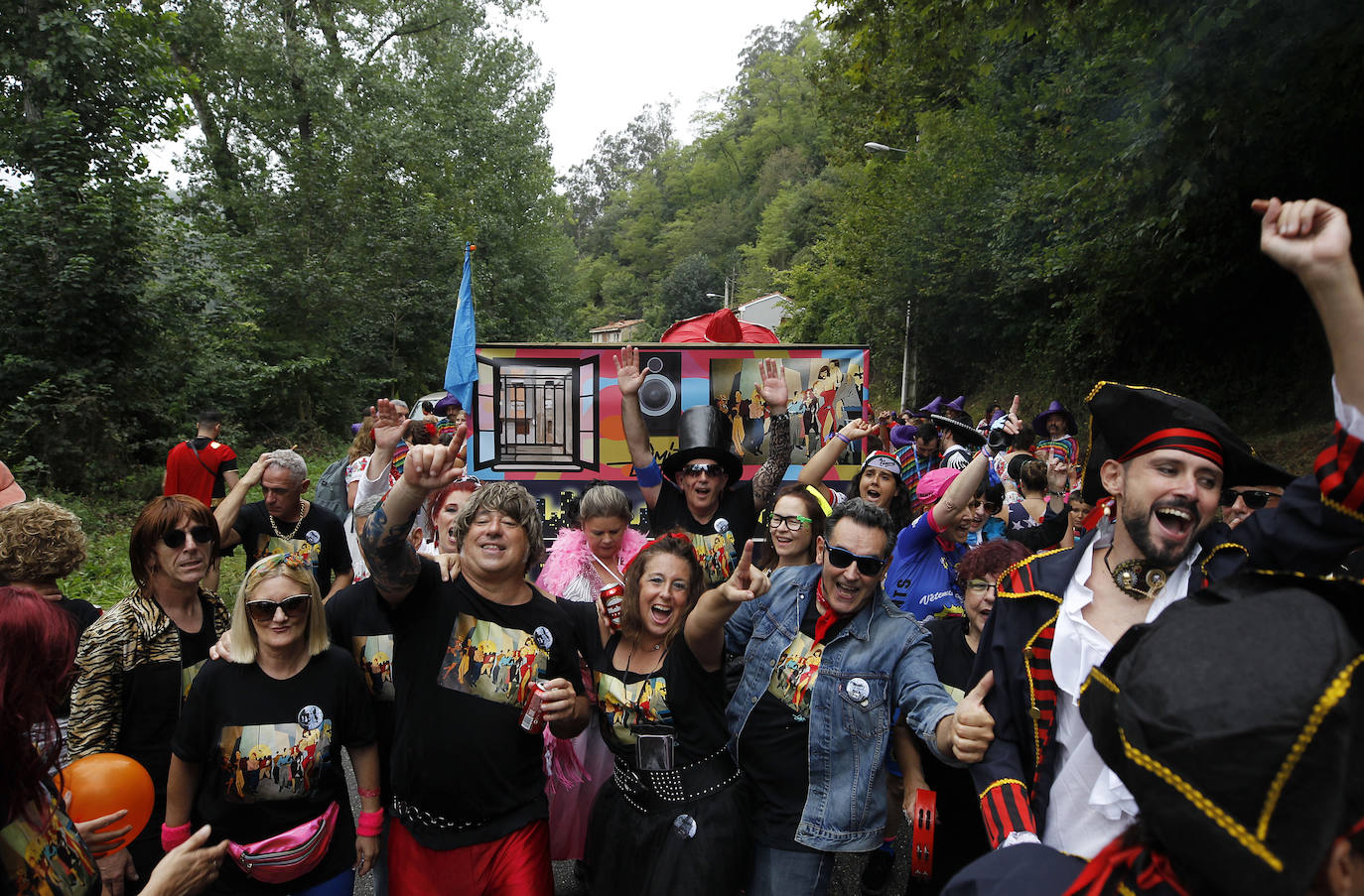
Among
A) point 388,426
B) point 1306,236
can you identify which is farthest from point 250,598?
point 1306,236

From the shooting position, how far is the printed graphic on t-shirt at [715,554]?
13.8ft

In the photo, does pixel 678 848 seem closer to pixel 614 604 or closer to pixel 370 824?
pixel 614 604

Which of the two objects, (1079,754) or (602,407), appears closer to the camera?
(1079,754)

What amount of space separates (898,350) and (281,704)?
27636 mm

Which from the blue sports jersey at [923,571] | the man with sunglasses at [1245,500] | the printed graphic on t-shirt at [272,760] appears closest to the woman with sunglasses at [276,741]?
the printed graphic on t-shirt at [272,760]

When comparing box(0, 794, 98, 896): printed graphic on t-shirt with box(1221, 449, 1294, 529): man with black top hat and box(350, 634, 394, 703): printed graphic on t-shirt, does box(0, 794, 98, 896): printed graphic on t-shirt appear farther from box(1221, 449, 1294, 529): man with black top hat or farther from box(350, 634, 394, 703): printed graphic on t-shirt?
box(1221, 449, 1294, 529): man with black top hat

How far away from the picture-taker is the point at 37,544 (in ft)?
9.90

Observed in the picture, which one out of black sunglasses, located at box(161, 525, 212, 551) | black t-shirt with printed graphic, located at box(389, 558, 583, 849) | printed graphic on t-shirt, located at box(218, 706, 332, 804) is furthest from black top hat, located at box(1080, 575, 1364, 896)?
black sunglasses, located at box(161, 525, 212, 551)

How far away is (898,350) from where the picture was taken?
2847 centimetres

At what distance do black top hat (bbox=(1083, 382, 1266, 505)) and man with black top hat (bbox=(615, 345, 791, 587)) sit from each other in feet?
7.27

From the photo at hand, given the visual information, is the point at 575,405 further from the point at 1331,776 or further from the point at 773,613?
the point at 1331,776

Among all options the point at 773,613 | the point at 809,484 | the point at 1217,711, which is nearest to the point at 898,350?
the point at 809,484

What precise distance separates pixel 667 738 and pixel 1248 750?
2.08 meters

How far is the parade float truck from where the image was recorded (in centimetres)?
769
